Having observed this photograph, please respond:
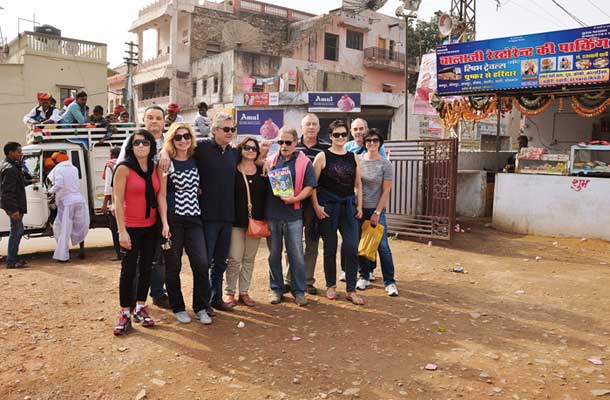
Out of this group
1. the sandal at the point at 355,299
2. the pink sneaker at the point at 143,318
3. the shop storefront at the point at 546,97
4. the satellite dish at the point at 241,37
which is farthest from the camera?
the satellite dish at the point at 241,37

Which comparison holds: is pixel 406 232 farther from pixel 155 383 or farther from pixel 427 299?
pixel 155 383

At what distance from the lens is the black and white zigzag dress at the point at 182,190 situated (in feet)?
14.0

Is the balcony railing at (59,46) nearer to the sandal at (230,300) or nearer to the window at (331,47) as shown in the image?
the window at (331,47)

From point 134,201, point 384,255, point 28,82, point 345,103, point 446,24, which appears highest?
point 446,24

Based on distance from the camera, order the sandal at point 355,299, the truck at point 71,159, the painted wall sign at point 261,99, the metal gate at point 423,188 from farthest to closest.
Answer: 1. the painted wall sign at point 261,99
2. the metal gate at point 423,188
3. the truck at point 71,159
4. the sandal at point 355,299

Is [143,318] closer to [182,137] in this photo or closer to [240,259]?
[240,259]

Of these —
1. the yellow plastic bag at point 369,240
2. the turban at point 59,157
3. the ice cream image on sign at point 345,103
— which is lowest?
the yellow plastic bag at point 369,240

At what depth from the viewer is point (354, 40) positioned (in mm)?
35812

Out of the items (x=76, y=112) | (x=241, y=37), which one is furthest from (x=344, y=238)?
(x=241, y=37)

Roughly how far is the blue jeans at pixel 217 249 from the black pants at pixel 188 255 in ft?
0.35

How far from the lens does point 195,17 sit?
3066 centimetres

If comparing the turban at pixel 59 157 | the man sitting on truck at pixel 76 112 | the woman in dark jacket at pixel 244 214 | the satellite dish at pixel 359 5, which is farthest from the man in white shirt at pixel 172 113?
the satellite dish at pixel 359 5

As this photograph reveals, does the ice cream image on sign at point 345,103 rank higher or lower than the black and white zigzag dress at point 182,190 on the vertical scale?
higher

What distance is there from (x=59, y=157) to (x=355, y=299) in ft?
18.0
